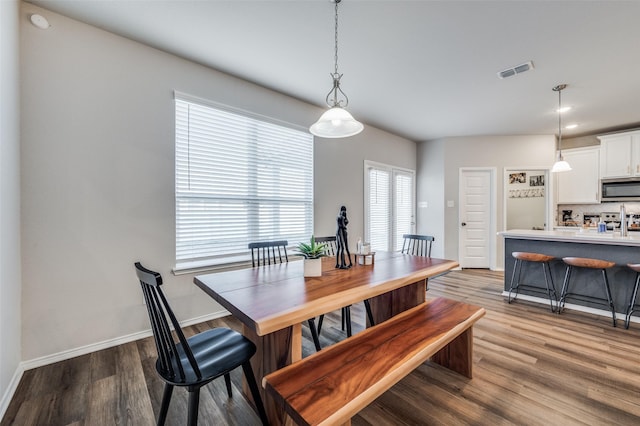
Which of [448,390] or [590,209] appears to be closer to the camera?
[448,390]

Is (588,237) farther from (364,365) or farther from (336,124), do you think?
(364,365)

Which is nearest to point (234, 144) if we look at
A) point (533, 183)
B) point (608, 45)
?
point (608, 45)

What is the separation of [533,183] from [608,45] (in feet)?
14.2

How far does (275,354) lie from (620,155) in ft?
22.2

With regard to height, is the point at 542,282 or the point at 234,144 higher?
the point at 234,144

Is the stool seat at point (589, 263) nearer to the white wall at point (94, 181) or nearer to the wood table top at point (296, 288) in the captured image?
the wood table top at point (296, 288)

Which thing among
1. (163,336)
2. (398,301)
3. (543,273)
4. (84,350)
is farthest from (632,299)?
(84,350)

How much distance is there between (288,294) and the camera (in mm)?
1462

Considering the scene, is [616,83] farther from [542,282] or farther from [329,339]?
[329,339]

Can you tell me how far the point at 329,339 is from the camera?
242cm

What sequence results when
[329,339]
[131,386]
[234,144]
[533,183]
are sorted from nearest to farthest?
[131,386] < [329,339] < [234,144] < [533,183]

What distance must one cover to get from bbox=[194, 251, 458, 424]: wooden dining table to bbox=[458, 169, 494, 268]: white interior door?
12.4 ft

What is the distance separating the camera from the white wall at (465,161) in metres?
5.23

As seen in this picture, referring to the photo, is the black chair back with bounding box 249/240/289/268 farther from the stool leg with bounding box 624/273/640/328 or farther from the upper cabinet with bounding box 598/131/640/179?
the upper cabinet with bounding box 598/131/640/179
